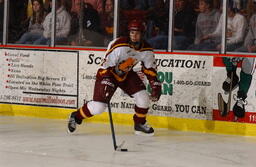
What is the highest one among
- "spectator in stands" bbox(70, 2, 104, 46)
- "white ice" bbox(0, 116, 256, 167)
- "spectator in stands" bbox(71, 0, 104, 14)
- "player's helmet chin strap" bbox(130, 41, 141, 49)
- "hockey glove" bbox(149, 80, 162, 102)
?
"spectator in stands" bbox(71, 0, 104, 14)

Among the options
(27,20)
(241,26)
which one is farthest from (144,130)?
(27,20)

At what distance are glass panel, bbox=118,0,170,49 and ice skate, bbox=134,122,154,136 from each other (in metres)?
1.28

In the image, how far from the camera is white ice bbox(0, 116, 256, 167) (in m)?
5.90

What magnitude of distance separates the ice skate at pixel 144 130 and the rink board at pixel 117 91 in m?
0.60

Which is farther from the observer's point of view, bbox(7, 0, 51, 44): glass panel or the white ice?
bbox(7, 0, 51, 44): glass panel

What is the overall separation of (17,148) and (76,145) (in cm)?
58

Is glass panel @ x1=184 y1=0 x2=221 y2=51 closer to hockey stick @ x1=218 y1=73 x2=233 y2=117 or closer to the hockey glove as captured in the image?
hockey stick @ x1=218 y1=73 x2=233 y2=117

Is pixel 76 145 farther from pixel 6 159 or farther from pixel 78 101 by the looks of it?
pixel 78 101

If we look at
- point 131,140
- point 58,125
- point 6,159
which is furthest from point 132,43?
point 6,159

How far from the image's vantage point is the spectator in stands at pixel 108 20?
9031mm

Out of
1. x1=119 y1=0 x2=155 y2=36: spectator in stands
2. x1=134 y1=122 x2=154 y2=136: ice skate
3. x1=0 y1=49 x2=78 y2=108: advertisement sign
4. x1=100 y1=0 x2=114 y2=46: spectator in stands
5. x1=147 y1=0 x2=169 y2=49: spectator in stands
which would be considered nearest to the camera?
x1=134 y1=122 x2=154 y2=136: ice skate

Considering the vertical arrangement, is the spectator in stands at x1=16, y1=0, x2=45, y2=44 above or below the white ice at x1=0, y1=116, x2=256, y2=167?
above

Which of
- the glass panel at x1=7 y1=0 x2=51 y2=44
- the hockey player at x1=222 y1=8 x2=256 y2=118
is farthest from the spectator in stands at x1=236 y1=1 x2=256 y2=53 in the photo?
the glass panel at x1=7 y1=0 x2=51 y2=44

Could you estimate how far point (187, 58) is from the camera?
8.19 m
